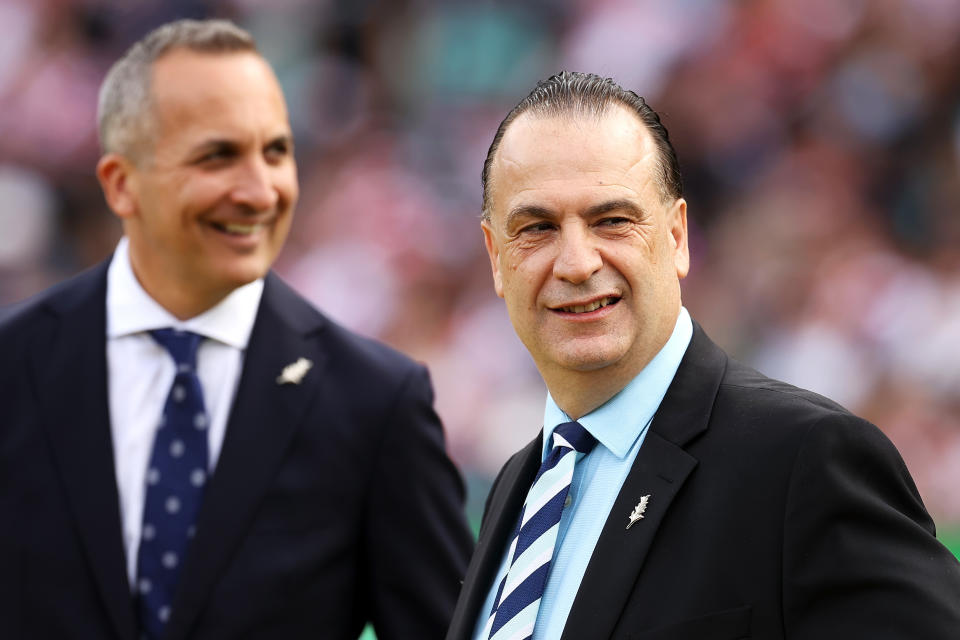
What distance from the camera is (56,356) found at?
3.11 meters

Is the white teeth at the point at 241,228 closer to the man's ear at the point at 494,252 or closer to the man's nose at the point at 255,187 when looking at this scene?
the man's nose at the point at 255,187

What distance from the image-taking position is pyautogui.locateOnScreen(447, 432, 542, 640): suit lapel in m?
2.34

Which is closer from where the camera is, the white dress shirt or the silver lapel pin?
the silver lapel pin

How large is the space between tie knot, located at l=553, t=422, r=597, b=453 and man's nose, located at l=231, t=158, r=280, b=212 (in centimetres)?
117

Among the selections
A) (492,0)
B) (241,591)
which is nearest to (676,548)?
(241,591)

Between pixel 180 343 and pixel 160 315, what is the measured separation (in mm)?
88

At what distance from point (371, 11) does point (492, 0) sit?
0.79 m

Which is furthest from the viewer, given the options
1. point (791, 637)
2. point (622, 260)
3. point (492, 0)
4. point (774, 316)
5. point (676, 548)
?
point (492, 0)

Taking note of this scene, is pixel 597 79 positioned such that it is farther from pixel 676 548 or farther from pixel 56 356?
pixel 56 356

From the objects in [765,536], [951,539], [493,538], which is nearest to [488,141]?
[951,539]

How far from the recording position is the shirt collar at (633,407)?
2150 millimetres

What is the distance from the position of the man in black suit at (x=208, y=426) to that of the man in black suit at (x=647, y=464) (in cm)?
66

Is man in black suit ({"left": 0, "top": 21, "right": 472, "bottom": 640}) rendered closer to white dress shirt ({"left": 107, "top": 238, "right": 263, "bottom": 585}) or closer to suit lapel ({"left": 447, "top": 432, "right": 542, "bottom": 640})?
white dress shirt ({"left": 107, "top": 238, "right": 263, "bottom": 585})

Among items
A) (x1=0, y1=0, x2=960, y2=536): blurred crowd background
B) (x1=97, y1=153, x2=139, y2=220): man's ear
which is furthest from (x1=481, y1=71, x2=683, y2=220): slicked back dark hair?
(x1=0, y1=0, x2=960, y2=536): blurred crowd background
